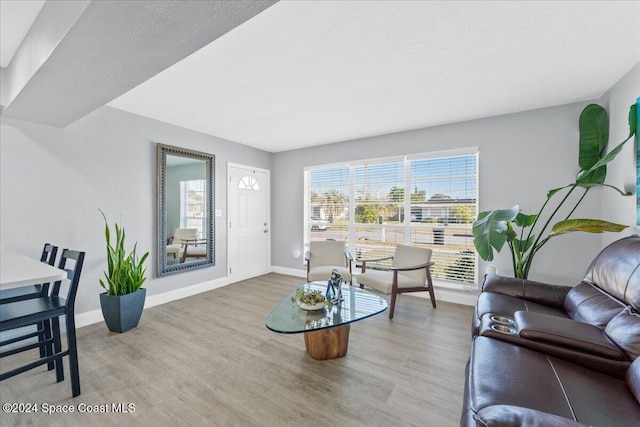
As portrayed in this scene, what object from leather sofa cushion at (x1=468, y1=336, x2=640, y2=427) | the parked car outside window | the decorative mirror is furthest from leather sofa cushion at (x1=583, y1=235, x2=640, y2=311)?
the decorative mirror

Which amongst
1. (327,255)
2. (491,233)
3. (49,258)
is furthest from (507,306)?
(49,258)

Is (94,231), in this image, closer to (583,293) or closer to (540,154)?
(583,293)

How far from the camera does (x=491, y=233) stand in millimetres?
2367

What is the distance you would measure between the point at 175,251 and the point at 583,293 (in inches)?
178

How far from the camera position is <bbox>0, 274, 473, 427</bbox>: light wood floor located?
5.40ft

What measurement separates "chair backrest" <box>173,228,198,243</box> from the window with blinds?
80.5 inches

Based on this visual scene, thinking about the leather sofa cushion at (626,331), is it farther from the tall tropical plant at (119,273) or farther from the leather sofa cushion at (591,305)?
the tall tropical plant at (119,273)

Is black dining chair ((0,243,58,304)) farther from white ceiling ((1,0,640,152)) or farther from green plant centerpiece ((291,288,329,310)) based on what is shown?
green plant centerpiece ((291,288,329,310))

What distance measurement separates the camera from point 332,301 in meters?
2.40

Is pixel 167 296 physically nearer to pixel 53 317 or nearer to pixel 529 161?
pixel 53 317

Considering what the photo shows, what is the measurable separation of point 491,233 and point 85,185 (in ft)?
14.3

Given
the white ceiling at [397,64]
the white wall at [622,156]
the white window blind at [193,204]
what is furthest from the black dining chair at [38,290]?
the white wall at [622,156]

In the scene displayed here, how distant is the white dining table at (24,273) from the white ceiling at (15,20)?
172cm

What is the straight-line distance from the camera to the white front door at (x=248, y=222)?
470 cm
